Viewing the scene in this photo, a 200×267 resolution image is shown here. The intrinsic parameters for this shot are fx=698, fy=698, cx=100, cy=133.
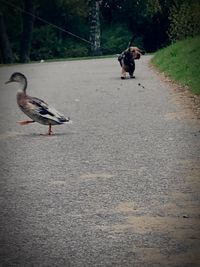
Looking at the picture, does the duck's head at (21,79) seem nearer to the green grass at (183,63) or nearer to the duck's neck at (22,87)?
the duck's neck at (22,87)

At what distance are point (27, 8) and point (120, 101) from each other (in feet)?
27.2

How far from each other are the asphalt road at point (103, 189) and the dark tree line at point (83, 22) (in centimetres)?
108

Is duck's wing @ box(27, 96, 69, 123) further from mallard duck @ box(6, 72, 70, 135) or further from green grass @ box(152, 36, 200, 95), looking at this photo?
green grass @ box(152, 36, 200, 95)

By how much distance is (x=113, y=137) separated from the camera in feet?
27.3

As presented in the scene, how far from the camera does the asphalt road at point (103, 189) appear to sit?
401 cm

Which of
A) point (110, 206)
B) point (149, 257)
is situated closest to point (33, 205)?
point (110, 206)

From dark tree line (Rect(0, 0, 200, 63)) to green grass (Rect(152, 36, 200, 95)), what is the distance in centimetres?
104

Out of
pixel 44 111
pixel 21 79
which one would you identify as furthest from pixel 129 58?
pixel 44 111

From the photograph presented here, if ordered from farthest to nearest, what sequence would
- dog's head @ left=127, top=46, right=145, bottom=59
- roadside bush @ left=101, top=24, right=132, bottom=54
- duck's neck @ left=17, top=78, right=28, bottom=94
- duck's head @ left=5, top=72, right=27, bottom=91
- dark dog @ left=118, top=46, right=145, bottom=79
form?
roadside bush @ left=101, top=24, right=132, bottom=54 → dark dog @ left=118, top=46, right=145, bottom=79 → dog's head @ left=127, top=46, right=145, bottom=59 → duck's head @ left=5, top=72, right=27, bottom=91 → duck's neck @ left=17, top=78, right=28, bottom=94

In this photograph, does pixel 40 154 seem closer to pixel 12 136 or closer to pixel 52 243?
pixel 12 136

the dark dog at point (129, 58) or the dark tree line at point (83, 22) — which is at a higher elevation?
the dark tree line at point (83, 22)

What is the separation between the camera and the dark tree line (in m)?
4.43

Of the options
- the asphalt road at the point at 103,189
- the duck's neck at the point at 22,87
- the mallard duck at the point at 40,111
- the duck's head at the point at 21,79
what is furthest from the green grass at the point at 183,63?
the mallard duck at the point at 40,111

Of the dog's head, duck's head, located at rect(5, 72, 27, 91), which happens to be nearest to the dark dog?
the dog's head
